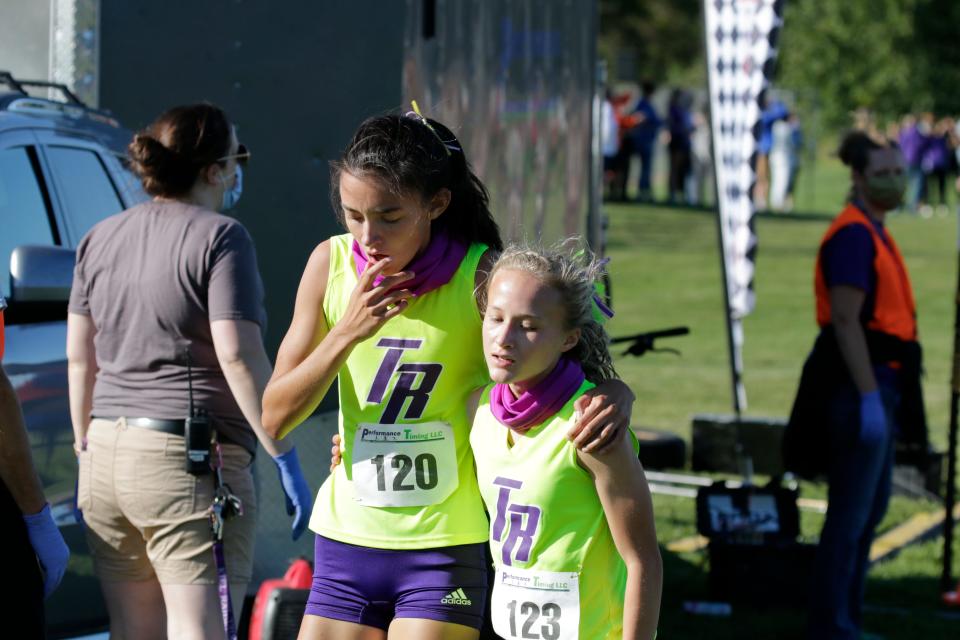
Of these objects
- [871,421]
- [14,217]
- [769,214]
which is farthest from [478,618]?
[769,214]

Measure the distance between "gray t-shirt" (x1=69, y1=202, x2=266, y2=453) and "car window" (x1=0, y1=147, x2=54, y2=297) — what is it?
0.60 meters

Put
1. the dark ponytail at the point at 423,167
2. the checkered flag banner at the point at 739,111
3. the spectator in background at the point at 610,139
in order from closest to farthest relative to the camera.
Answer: the dark ponytail at the point at 423,167
the checkered flag banner at the point at 739,111
the spectator in background at the point at 610,139

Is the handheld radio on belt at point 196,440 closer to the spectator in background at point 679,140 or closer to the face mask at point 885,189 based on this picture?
the face mask at point 885,189

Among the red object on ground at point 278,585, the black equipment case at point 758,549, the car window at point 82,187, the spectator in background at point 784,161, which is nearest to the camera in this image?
the car window at point 82,187

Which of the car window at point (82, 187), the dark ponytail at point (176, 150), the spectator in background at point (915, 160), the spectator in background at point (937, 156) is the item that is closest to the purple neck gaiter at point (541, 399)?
the dark ponytail at point (176, 150)

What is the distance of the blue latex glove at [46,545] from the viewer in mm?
3092

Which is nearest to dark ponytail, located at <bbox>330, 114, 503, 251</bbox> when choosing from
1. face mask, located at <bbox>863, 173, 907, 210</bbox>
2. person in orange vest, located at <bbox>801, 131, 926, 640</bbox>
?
person in orange vest, located at <bbox>801, 131, 926, 640</bbox>

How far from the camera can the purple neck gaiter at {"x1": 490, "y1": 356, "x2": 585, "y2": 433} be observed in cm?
297

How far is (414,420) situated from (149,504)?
998mm

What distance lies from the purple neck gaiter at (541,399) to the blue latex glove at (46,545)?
973 millimetres

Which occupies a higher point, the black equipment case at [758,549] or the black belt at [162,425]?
the black belt at [162,425]

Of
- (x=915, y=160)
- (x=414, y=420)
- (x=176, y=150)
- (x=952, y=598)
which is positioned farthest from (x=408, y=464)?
(x=915, y=160)

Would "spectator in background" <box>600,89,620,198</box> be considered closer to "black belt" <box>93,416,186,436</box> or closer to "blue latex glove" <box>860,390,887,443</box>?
"blue latex glove" <box>860,390,887,443</box>

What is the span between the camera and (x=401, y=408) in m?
3.18
